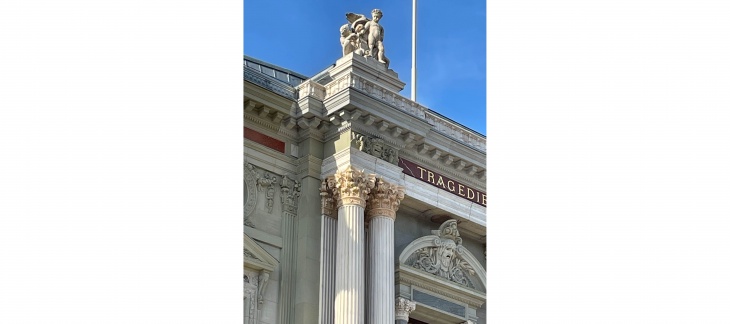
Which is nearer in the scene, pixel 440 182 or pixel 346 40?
pixel 346 40

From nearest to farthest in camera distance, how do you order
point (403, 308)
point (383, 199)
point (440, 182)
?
point (383, 199)
point (403, 308)
point (440, 182)

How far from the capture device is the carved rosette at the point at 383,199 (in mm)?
21984

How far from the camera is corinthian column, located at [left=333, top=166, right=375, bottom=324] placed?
20.6 metres

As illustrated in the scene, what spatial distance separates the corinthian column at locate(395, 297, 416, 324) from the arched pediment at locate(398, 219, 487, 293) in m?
Answer: 0.74

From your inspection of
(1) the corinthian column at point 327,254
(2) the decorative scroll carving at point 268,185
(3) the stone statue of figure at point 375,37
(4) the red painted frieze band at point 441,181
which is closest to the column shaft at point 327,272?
(1) the corinthian column at point 327,254

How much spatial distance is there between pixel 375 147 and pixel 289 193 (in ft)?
6.18

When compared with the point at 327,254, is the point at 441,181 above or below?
above

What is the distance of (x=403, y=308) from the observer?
73.3 ft

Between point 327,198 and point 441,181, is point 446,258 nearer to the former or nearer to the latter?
point 441,181

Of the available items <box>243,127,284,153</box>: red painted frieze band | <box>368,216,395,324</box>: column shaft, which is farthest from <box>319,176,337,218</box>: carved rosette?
<box>243,127,284,153</box>: red painted frieze band

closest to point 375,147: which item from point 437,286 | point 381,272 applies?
point 381,272

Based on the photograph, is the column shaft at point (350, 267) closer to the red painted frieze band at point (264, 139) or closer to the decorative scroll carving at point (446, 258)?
the red painted frieze band at point (264, 139)

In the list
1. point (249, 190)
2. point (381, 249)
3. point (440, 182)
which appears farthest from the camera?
point (440, 182)
